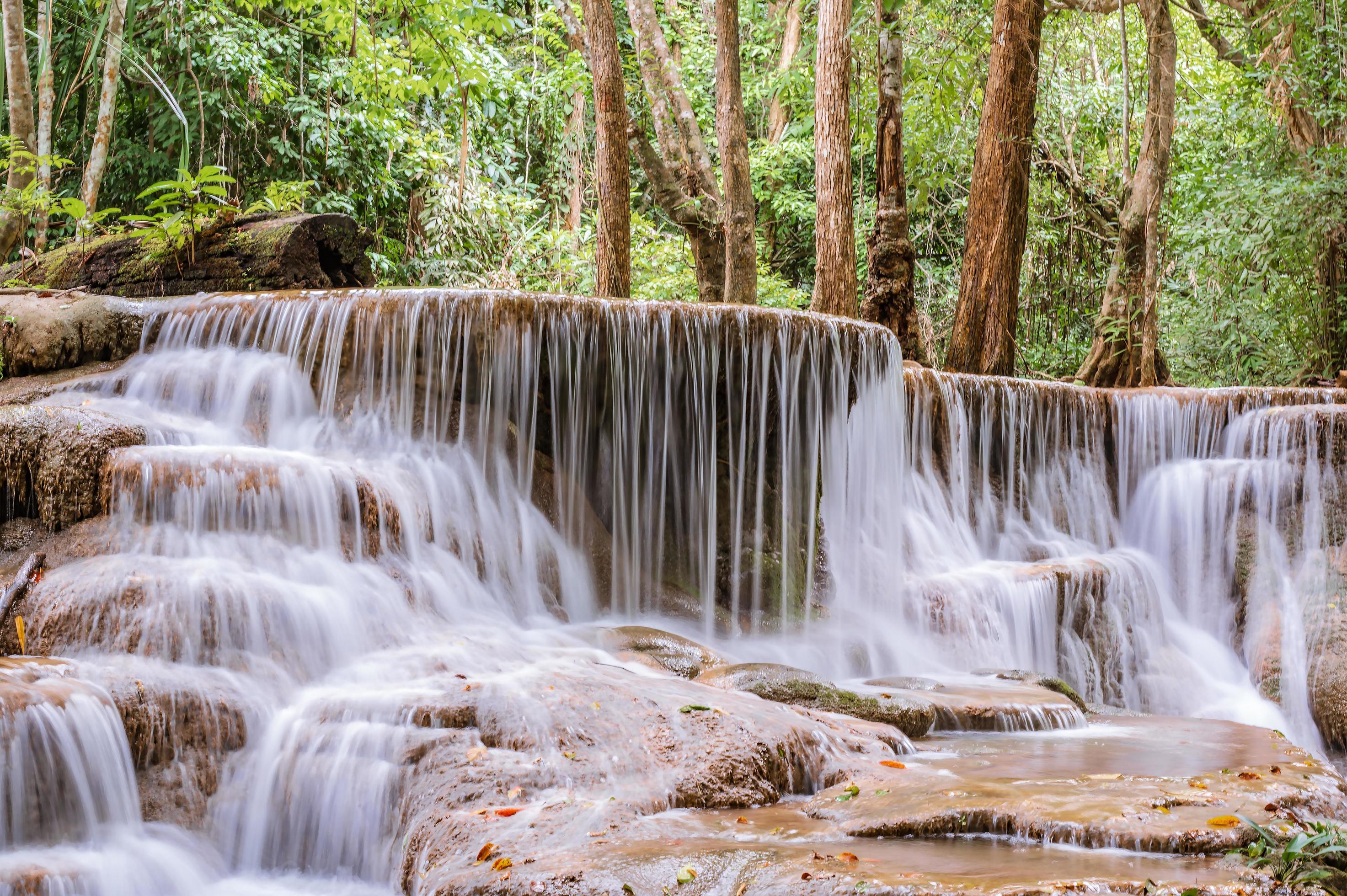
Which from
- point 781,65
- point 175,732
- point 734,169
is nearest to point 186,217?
point 734,169

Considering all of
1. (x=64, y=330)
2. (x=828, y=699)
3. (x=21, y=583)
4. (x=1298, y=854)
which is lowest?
(x=828, y=699)

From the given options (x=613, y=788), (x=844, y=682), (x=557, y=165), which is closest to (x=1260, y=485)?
(x=844, y=682)

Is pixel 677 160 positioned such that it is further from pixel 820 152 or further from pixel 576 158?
pixel 576 158

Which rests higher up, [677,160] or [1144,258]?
[677,160]

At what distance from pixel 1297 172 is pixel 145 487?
11.8 m

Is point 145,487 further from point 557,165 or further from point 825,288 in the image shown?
point 557,165

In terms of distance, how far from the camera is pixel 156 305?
7.96m

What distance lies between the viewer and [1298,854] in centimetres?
294

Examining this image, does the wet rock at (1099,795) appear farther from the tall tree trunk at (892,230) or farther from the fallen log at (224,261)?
the tall tree trunk at (892,230)

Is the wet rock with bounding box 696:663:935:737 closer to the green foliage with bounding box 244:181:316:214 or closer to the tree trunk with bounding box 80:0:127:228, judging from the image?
the tree trunk with bounding box 80:0:127:228

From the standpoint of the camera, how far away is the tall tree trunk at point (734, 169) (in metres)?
11.4

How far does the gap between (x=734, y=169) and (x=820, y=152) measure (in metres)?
0.89

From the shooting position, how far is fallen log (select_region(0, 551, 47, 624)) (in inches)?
199

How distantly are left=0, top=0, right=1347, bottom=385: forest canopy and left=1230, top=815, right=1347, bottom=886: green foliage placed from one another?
6979mm
